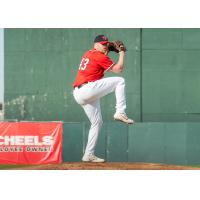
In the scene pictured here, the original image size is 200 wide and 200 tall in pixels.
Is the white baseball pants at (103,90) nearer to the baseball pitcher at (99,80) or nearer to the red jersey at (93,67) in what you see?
the baseball pitcher at (99,80)

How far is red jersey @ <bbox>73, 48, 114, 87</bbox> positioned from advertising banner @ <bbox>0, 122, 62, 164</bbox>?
24.3ft

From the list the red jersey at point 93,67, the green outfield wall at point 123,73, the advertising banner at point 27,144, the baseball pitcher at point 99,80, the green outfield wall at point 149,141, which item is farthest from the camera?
the green outfield wall at point 123,73

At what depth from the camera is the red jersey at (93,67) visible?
845 centimetres

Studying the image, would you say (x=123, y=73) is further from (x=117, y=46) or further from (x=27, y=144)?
(x=117, y=46)

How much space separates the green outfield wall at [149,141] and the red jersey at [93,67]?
26.1 feet

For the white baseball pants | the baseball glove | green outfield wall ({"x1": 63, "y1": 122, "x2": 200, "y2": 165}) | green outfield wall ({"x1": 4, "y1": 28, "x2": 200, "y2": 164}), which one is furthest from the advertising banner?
the baseball glove

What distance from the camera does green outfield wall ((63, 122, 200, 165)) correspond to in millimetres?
16453

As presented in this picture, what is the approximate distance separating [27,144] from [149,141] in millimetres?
4141

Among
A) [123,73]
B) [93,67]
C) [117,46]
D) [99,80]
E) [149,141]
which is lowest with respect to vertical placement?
[149,141]

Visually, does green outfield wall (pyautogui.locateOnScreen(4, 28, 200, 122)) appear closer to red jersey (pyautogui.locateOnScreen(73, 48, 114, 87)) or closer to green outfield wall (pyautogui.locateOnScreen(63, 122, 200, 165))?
green outfield wall (pyautogui.locateOnScreen(63, 122, 200, 165))

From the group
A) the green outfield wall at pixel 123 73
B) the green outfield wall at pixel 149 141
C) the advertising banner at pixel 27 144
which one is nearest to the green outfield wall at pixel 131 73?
the green outfield wall at pixel 123 73

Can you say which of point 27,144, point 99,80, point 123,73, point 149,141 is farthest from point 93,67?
point 123,73

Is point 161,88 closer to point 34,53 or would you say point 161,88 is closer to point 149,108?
point 149,108

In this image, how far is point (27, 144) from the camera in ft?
51.4
